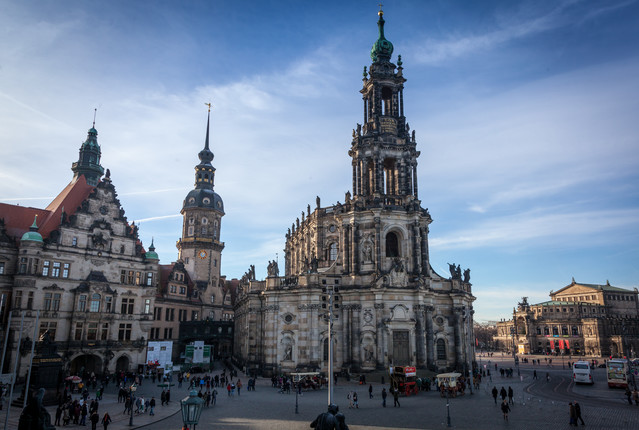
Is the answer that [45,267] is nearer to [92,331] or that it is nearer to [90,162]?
[92,331]

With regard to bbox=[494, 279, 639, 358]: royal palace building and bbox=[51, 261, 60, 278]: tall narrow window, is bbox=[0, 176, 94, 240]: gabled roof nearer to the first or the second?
bbox=[51, 261, 60, 278]: tall narrow window

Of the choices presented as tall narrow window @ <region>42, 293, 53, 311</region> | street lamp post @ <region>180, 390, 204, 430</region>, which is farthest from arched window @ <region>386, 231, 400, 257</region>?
street lamp post @ <region>180, 390, 204, 430</region>

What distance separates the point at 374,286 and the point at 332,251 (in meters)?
11.3

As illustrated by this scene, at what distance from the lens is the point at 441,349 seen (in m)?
52.1

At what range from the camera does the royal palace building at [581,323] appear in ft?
336

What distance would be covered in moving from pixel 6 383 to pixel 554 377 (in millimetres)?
58859

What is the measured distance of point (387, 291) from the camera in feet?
161

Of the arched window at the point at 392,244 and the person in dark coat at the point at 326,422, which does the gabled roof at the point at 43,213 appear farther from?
the person in dark coat at the point at 326,422

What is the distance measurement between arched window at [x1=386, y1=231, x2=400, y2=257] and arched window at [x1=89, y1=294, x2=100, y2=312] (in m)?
33.6

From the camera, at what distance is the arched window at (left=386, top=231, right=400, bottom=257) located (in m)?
54.6

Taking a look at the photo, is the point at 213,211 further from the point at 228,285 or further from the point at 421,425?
the point at 421,425

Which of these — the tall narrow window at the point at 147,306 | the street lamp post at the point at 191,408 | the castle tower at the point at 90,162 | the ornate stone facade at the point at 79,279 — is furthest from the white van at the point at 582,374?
the castle tower at the point at 90,162

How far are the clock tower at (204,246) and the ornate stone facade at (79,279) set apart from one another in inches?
895

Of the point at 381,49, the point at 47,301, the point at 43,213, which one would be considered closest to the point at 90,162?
the point at 43,213
